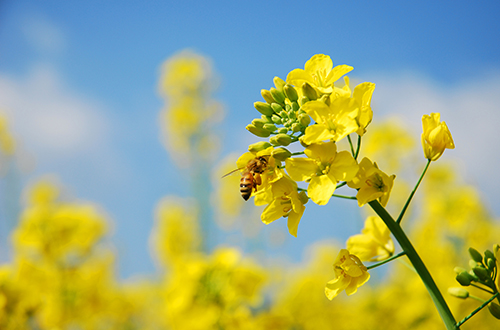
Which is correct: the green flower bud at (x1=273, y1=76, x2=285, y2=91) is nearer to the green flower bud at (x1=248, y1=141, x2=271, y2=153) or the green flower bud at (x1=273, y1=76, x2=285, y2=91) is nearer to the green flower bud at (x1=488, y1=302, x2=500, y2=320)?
the green flower bud at (x1=248, y1=141, x2=271, y2=153)

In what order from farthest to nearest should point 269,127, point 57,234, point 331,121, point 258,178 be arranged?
point 57,234
point 258,178
point 269,127
point 331,121

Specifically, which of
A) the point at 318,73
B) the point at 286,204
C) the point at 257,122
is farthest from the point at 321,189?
the point at 318,73

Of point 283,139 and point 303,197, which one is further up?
point 283,139

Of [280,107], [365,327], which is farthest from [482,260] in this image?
[365,327]

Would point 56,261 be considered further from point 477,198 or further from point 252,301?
point 477,198

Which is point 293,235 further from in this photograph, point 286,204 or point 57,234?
point 57,234
